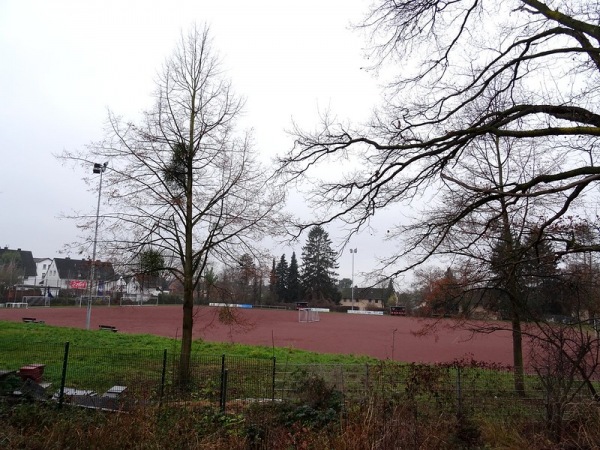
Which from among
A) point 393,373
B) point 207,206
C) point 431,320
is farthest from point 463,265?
point 207,206

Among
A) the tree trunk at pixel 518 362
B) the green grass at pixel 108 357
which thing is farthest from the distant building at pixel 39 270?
the tree trunk at pixel 518 362

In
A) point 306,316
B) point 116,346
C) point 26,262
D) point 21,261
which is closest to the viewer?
point 116,346

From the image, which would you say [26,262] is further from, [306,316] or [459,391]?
[459,391]

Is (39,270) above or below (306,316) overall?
above

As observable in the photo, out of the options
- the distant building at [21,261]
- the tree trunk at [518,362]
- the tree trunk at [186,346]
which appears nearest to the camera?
the tree trunk at [518,362]

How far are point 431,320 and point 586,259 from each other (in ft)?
14.6

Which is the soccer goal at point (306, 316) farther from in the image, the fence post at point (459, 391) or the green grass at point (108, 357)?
the fence post at point (459, 391)

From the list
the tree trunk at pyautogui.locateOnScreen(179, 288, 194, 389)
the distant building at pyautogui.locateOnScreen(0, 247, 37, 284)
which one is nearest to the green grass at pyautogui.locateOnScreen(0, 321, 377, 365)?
the tree trunk at pyautogui.locateOnScreen(179, 288, 194, 389)

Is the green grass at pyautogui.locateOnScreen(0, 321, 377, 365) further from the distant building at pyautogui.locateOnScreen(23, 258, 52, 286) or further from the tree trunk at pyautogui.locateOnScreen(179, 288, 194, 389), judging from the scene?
the distant building at pyautogui.locateOnScreen(23, 258, 52, 286)

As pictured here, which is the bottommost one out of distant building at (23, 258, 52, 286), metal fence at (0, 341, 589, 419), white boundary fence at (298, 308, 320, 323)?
white boundary fence at (298, 308, 320, 323)

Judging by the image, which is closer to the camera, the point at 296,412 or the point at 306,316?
the point at 296,412

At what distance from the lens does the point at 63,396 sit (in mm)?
10070

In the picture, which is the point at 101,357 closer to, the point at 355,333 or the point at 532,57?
the point at 532,57

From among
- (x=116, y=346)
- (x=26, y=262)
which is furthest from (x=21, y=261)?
(x=116, y=346)
